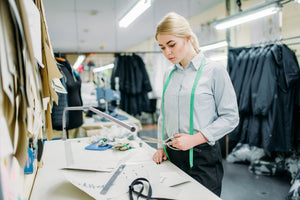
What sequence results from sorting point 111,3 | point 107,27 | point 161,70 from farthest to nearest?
point 107,27 → point 161,70 → point 111,3

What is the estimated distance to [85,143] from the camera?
5.70ft

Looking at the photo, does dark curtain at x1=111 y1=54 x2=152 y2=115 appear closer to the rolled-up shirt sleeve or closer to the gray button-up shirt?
the gray button-up shirt

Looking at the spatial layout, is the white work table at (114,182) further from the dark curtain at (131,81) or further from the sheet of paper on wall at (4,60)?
the dark curtain at (131,81)

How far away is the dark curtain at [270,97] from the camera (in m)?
2.57

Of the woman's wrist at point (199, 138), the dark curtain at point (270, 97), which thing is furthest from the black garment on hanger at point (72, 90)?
the dark curtain at point (270, 97)

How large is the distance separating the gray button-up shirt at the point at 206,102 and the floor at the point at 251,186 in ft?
5.07

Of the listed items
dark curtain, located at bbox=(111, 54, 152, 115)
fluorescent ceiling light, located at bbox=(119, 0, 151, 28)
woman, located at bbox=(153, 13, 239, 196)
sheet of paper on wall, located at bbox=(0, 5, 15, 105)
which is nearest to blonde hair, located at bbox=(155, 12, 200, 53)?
woman, located at bbox=(153, 13, 239, 196)

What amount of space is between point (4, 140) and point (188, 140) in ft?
2.68

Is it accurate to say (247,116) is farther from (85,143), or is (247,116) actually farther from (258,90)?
(85,143)

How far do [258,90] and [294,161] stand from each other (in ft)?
3.26

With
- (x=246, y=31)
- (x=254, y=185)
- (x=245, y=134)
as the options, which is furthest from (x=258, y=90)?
(x=246, y=31)

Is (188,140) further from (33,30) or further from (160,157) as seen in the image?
(33,30)

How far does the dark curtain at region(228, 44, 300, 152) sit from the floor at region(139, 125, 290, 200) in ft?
1.39

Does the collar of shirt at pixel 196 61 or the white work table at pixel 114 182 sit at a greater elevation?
the collar of shirt at pixel 196 61
